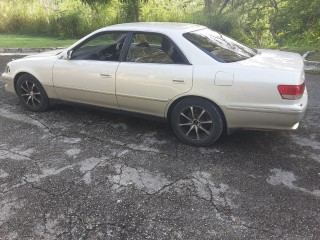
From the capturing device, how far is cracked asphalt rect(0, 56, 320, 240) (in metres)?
2.74

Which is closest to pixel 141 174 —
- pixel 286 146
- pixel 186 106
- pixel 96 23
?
pixel 186 106

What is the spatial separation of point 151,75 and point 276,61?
157 centimetres

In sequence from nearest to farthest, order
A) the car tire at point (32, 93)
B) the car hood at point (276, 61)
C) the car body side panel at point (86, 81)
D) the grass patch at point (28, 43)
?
1. the car hood at point (276, 61)
2. the car body side panel at point (86, 81)
3. the car tire at point (32, 93)
4. the grass patch at point (28, 43)

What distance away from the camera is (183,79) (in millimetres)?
3857

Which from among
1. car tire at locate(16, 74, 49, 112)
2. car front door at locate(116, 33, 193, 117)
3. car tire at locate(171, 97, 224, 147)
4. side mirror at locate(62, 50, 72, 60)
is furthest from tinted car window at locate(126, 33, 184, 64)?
car tire at locate(16, 74, 49, 112)

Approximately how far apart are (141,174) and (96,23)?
11370mm

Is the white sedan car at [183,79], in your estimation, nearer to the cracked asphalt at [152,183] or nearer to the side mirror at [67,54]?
the side mirror at [67,54]

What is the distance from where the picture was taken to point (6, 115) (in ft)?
17.4

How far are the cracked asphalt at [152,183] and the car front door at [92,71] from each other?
0.49 m

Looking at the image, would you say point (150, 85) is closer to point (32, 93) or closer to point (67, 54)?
point (67, 54)

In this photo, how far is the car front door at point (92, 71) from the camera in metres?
4.38

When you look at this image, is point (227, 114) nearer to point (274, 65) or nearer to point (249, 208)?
point (274, 65)

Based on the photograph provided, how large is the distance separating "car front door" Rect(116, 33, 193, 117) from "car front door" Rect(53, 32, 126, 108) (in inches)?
6.9

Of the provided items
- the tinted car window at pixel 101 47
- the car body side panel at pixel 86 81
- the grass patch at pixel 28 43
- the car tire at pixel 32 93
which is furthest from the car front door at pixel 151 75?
the grass patch at pixel 28 43
